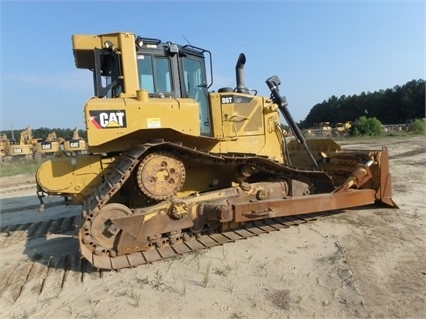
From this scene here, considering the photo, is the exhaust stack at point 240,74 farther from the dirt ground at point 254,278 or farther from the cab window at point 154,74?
the dirt ground at point 254,278

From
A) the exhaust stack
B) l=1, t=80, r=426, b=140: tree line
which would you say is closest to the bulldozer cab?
the exhaust stack

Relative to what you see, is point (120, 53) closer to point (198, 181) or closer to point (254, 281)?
point (198, 181)

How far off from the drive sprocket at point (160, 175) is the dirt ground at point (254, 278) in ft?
3.07

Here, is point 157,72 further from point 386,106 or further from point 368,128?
point 386,106

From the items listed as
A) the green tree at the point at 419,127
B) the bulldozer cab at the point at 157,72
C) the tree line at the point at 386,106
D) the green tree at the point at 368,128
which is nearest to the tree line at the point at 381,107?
the tree line at the point at 386,106

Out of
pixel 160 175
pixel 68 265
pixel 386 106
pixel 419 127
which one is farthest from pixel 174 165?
pixel 386 106

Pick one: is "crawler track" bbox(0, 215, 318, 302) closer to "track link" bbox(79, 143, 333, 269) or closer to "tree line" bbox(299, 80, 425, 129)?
"track link" bbox(79, 143, 333, 269)

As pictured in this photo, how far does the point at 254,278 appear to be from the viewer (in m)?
4.23

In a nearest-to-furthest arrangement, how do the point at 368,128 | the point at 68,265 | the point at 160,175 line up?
the point at 160,175 → the point at 68,265 → the point at 368,128

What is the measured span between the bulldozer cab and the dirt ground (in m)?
2.23

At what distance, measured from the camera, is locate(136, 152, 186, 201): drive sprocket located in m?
4.77

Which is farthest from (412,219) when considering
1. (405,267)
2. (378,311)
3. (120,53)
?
(120,53)

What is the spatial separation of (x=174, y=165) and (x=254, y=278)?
180cm

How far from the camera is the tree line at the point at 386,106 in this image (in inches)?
2623
